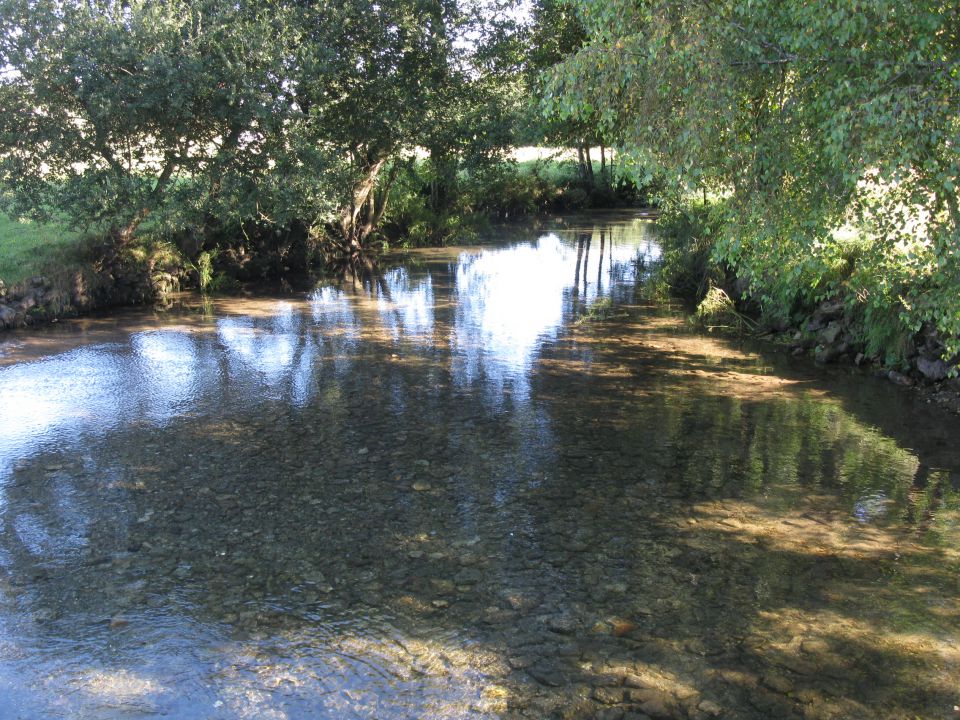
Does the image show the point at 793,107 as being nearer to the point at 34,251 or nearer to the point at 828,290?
the point at 828,290

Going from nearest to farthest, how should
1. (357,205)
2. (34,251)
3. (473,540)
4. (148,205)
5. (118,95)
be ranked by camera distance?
(473,540)
(118,95)
(148,205)
(34,251)
(357,205)

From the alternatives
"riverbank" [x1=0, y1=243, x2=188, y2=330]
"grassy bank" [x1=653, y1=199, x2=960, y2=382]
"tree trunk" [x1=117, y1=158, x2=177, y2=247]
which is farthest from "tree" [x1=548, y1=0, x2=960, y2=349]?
"riverbank" [x1=0, y1=243, x2=188, y2=330]

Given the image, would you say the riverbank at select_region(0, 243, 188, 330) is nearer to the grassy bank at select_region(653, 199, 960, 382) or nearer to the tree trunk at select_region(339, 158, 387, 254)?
the tree trunk at select_region(339, 158, 387, 254)

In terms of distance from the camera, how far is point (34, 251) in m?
19.3

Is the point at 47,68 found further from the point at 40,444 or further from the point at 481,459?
the point at 481,459

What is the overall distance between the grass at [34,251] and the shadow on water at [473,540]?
14.0 feet

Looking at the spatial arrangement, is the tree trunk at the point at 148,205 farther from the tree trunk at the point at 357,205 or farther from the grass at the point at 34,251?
the tree trunk at the point at 357,205

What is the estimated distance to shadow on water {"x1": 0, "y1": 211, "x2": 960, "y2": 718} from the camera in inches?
241

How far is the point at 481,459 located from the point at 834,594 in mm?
4715

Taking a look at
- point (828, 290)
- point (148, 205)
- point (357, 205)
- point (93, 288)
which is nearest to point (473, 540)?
point (828, 290)

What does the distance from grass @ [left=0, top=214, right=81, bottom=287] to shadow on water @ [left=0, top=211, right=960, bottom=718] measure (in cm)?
428

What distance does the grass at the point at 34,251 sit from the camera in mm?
18375

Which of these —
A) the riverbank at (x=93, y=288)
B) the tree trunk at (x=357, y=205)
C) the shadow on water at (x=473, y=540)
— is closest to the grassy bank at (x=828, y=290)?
the shadow on water at (x=473, y=540)

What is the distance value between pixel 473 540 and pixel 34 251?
16042mm
